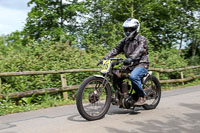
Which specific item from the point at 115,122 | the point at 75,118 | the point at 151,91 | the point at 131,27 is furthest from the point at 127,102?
the point at 131,27

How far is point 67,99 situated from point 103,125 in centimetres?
375

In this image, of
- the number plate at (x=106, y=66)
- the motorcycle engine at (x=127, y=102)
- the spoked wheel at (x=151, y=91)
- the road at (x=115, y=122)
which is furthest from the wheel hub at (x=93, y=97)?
the spoked wheel at (x=151, y=91)

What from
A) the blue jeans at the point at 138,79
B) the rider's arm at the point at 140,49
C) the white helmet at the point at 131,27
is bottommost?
the blue jeans at the point at 138,79

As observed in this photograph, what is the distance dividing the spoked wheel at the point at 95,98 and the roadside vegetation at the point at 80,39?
2.41m

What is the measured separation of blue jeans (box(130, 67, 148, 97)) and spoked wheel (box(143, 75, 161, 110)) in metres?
0.40

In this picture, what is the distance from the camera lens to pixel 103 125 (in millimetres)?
4883

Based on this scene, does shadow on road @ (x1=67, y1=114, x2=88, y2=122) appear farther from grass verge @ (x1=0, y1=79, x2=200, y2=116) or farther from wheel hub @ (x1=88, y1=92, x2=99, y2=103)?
grass verge @ (x1=0, y1=79, x2=200, y2=116)

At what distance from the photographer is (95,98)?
210 inches

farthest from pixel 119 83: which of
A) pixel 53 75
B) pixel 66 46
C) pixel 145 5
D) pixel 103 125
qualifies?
pixel 145 5

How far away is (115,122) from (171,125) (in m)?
1.03

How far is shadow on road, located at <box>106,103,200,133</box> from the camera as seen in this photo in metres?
4.50

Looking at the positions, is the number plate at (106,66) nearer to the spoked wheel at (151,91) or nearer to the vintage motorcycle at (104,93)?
the vintage motorcycle at (104,93)

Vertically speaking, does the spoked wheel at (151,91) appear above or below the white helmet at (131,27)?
below

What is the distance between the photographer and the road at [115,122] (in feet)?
15.1
